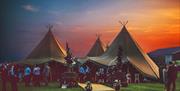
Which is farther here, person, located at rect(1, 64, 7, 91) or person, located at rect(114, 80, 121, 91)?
person, located at rect(1, 64, 7, 91)

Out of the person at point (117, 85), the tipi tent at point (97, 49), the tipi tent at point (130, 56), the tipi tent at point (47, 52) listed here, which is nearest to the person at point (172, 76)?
the tipi tent at point (130, 56)

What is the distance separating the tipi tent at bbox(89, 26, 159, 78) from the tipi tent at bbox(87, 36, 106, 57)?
8 cm

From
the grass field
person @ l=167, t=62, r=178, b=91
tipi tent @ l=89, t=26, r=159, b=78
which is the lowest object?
the grass field

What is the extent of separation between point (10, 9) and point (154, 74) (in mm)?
2506

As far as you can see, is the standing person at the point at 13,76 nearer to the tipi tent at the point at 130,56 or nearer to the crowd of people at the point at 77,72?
the crowd of people at the point at 77,72

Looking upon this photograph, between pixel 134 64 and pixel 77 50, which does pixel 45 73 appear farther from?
pixel 134 64

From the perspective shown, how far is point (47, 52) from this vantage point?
10.3 m

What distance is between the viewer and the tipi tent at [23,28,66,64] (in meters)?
10.1

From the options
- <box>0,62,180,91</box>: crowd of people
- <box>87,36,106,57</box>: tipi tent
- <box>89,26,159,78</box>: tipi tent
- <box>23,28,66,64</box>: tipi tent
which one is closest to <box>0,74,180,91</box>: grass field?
<box>0,62,180,91</box>: crowd of people

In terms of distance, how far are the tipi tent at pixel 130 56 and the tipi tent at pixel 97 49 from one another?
0.25 ft

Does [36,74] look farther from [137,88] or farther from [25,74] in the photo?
[137,88]

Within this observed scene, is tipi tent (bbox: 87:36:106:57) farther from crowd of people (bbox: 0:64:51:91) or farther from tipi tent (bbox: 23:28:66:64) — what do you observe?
crowd of people (bbox: 0:64:51:91)

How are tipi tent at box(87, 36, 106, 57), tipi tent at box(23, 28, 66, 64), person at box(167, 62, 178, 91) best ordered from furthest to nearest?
tipi tent at box(23, 28, 66, 64), tipi tent at box(87, 36, 106, 57), person at box(167, 62, 178, 91)

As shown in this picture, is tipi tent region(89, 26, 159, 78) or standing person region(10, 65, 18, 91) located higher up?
tipi tent region(89, 26, 159, 78)
